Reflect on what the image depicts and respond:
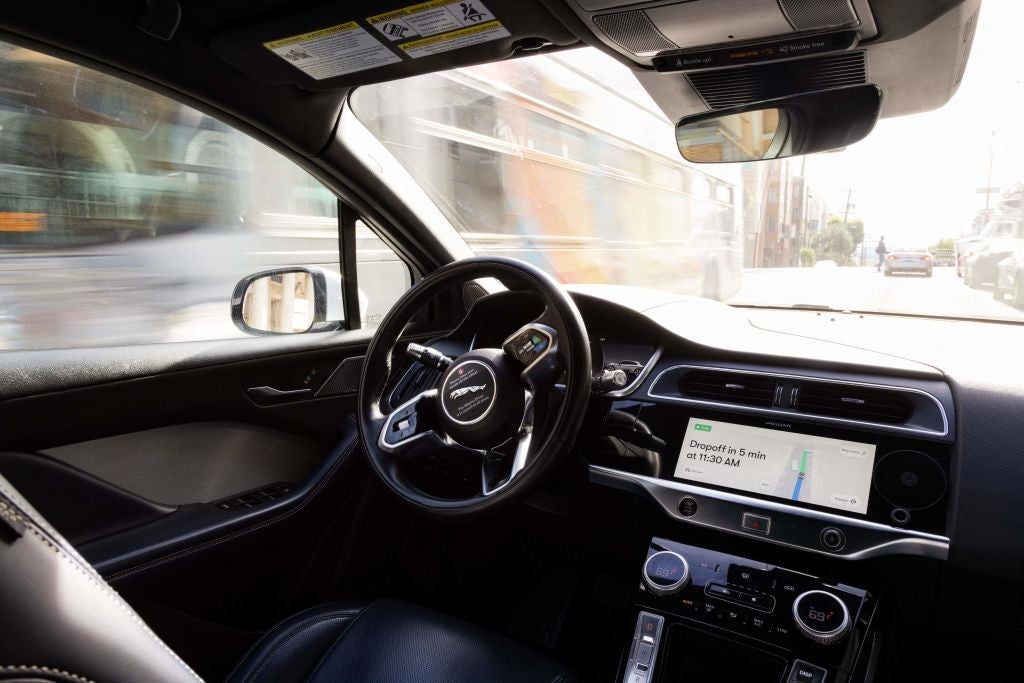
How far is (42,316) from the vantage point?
74.0 inches

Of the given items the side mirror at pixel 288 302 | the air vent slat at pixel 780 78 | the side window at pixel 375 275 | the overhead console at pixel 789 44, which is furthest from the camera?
the side window at pixel 375 275

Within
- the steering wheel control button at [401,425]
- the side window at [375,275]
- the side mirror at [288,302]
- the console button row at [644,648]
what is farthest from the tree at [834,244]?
the side mirror at [288,302]

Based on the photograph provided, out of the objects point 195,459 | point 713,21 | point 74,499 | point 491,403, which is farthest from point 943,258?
point 74,499

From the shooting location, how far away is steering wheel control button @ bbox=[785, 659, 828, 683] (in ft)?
5.44

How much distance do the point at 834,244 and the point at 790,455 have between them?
60 centimetres

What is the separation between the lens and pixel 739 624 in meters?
1.78

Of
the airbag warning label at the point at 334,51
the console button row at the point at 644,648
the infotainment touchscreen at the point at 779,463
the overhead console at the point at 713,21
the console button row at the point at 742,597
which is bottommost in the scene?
the console button row at the point at 644,648

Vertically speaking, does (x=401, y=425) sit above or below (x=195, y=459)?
above

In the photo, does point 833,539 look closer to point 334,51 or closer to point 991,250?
point 991,250

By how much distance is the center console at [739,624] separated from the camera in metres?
1.67

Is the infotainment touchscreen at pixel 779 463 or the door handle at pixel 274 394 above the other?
the door handle at pixel 274 394

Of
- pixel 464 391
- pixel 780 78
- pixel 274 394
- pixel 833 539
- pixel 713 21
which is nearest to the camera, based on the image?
pixel 713 21

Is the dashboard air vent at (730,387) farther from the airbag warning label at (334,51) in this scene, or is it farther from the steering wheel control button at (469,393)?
the airbag warning label at (334,51)

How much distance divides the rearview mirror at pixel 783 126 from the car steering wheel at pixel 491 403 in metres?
0.56
